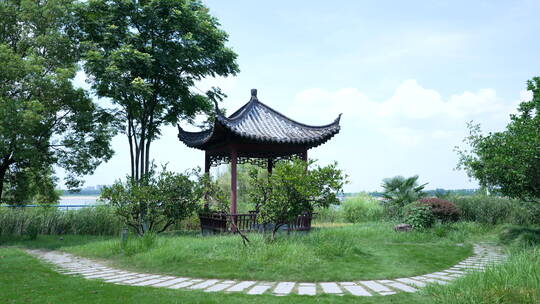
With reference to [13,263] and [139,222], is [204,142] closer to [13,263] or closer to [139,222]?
[139,222]

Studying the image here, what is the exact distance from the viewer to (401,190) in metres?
17.3

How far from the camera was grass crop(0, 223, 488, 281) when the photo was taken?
6.97 metres

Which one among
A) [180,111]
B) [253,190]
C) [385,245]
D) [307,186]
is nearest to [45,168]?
[180,111]

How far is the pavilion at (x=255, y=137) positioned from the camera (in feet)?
39.2

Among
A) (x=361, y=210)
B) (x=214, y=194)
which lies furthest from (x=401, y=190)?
(x=214, y=194)

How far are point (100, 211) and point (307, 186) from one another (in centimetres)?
1059

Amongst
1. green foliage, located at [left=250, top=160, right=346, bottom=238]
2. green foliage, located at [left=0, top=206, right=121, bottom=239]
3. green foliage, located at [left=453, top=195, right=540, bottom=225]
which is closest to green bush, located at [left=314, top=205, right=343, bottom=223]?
green foliage, located at [left=453, top=195, right=540, bottom=225]

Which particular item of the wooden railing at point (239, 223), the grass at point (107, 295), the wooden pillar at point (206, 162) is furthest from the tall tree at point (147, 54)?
the grass at point (107, 295)

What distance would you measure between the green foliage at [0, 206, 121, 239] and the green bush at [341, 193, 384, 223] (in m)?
10.6

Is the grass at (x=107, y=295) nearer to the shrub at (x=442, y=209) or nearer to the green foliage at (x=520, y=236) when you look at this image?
the green foliage at (x=520, y=236)

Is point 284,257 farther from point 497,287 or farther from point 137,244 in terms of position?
point 137,244

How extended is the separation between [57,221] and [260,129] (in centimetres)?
913

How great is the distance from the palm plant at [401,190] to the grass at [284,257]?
594 cm

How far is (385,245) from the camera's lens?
10234 mm
